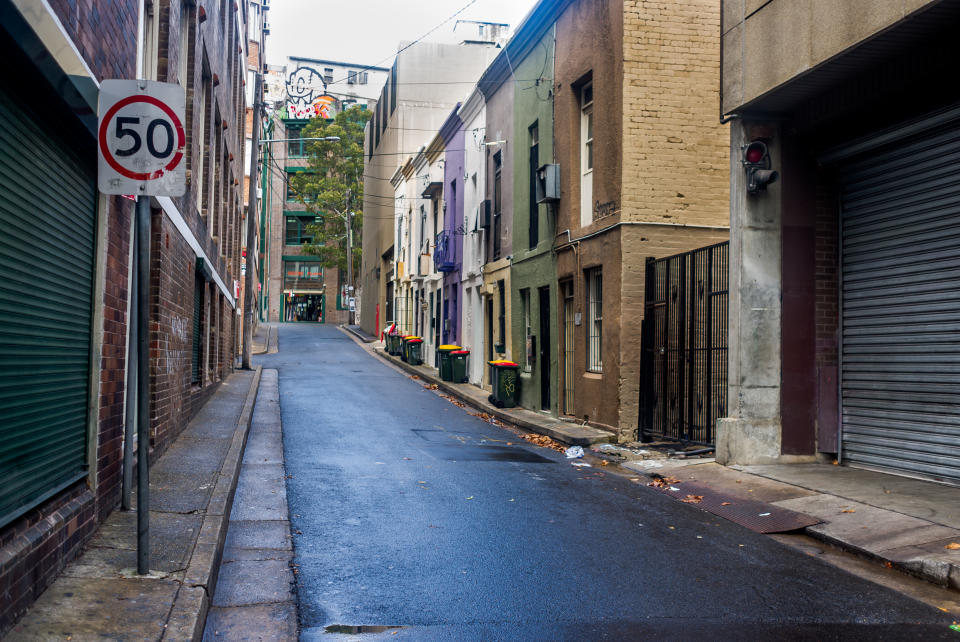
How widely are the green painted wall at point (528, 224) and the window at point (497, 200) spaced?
1573mm

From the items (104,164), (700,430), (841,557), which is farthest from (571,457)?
(104,164)

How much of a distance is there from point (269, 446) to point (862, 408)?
751 cm

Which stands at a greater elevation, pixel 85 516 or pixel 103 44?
pixel 103 44

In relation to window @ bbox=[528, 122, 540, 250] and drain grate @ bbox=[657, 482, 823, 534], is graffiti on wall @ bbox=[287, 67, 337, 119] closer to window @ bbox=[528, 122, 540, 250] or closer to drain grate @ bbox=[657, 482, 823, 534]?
window @ bbox=[528, 122, 540, 250]

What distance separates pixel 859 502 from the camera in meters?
7.80

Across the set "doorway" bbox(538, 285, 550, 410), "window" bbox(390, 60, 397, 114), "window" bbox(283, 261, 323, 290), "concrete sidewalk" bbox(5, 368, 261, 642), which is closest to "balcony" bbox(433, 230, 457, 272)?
"doorway" bbox(538, 285, 550, 410)

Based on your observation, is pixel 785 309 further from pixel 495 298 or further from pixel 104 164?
pixel 495 298

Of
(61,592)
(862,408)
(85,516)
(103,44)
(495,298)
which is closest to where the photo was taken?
(61,592)

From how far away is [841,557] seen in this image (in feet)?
21.3

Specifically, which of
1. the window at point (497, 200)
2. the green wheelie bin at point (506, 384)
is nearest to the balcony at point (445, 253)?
the window at point (497, 200)

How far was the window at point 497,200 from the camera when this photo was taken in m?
21.8

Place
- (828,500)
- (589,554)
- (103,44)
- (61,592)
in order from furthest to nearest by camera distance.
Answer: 1. (828,500)
2. (589,554)
3. (103,44)
4. (61,592)

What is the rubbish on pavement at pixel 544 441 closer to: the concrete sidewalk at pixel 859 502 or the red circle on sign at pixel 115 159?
the concrete sidewalk at pixel 859 502

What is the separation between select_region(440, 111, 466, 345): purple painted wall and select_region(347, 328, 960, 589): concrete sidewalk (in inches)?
605
